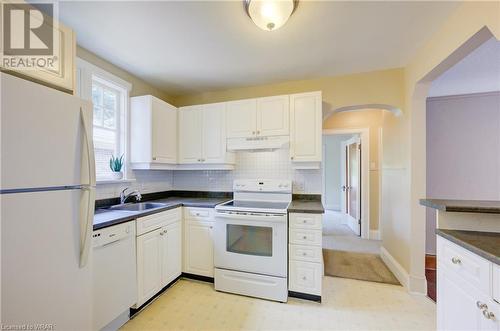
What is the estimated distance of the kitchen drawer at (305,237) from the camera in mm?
2121

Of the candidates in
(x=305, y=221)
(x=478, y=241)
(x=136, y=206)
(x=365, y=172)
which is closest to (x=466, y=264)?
(x=478, y=241)

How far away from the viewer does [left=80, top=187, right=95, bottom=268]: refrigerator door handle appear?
1264 millimetres

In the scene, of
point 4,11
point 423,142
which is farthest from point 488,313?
point 4,11

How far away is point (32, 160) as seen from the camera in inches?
41.0

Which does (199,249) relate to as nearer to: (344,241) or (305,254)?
(305,254)

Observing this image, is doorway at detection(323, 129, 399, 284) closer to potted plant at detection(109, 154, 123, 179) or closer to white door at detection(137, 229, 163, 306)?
white door at detection(137, 229, 163, 306)

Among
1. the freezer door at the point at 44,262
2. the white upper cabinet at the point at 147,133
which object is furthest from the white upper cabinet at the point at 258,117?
the freezer door at the point at 44,262

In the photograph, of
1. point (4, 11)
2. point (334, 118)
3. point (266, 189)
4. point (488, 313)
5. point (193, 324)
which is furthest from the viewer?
point (334, 118)

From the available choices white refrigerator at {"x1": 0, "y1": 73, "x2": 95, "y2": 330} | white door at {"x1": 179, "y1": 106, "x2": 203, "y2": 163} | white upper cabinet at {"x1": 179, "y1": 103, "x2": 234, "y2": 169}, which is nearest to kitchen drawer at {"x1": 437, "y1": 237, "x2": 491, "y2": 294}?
white refrigerator at {"x1": 0, "y1": 73, "x2": 95, "y2": 330}

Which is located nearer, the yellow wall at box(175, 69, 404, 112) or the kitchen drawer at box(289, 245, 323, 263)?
the kitchen drawer at box(289, 245, 323, 263)

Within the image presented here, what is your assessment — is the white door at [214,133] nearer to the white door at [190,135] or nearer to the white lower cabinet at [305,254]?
the white door at [190,135]

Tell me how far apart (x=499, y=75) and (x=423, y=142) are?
140cm

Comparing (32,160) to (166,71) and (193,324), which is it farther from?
(166,71)

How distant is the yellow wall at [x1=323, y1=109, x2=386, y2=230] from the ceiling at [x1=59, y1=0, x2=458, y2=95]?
180 cm
